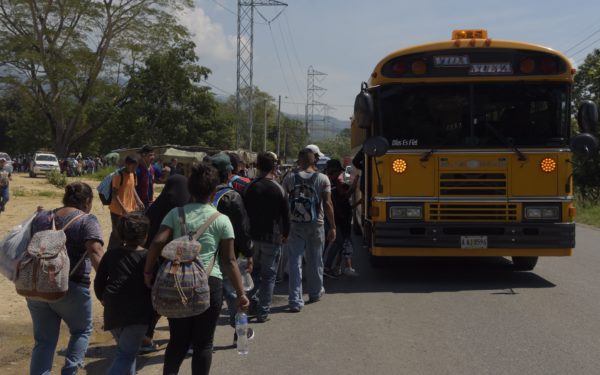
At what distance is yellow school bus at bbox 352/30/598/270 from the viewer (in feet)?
28.6

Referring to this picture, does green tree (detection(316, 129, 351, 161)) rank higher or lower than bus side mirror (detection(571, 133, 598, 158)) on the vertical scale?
higher

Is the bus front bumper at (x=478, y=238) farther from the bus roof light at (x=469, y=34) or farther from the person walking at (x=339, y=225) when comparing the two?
the bus roof light at (x=469, y=34)

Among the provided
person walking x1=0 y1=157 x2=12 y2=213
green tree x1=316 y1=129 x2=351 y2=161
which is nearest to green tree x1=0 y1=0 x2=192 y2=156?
person walking x1=0 y1=157 x2=12 y2=213

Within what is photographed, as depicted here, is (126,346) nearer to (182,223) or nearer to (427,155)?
(182,223)

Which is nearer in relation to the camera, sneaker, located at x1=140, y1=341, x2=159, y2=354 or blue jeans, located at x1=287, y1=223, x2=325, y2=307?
sneaker, located at x1=140, y1=341, x2=159, y2=354

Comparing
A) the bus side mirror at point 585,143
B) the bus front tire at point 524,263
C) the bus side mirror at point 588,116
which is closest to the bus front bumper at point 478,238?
the bus side mirror at point 585,143

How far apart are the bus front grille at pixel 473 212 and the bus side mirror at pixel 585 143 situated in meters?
1.10

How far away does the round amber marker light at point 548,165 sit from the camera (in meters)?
8.71

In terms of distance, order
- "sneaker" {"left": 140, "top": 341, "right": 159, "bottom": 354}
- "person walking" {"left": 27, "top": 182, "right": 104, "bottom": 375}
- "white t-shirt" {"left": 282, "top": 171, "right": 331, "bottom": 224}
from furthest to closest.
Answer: "white t-shirt" {"left": 282, "top": 171, "right": 331, "bottom": 224} → "sneaker" {"left": 140, "top": 341, "right": 159, "bottom": 354} → "person walking" {"left": 27, "top": 182, "right": 104, "bottom": 375}

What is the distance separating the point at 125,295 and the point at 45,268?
53 cm

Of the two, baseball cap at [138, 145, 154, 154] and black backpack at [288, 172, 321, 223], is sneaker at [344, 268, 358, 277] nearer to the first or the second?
black backpack at [288, 172, 321, 223]

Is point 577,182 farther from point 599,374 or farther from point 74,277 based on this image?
point 74,277

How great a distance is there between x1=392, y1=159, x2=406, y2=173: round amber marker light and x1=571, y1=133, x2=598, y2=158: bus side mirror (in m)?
2.23

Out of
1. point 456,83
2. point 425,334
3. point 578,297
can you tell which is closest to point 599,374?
point 425,334
